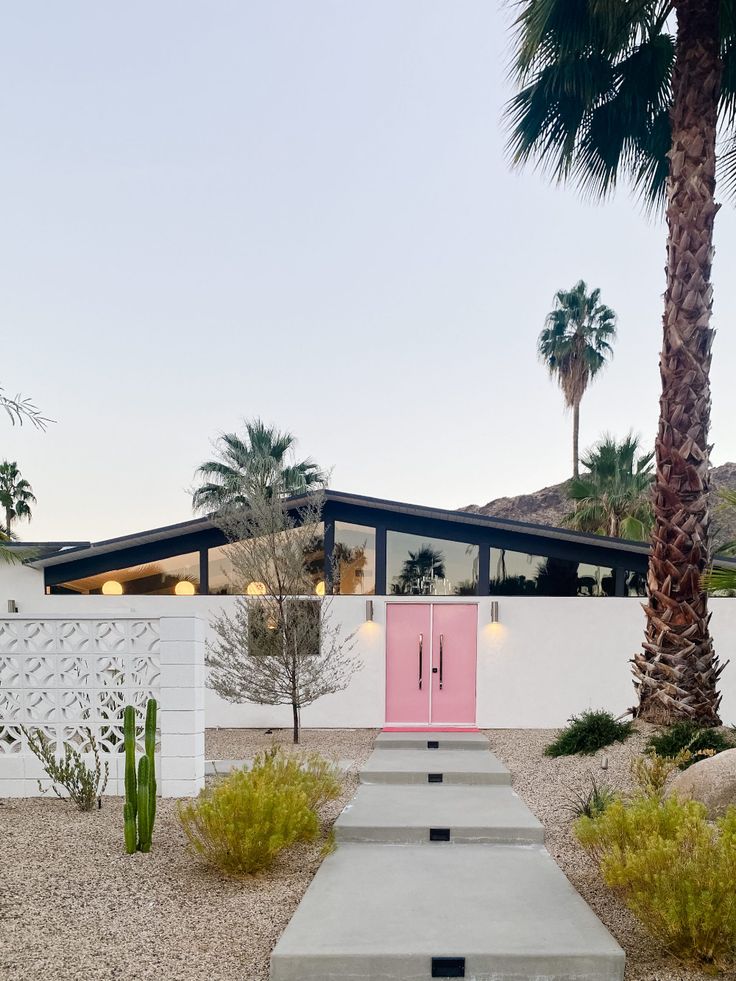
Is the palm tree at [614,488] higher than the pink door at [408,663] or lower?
higher

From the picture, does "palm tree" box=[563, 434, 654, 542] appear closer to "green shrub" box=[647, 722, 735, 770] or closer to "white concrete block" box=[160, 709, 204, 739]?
"green shrub" box=[647, 722, 735, 770]

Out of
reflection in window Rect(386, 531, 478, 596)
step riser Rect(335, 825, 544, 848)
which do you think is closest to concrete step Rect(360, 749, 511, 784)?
step riser Rect(335, 825, 544, 848)

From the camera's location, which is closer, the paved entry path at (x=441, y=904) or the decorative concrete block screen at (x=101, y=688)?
the paved entry path at (x=441, y=904)

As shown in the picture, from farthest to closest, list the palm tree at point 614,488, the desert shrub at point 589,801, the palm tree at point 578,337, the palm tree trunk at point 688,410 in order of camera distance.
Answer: the palm tree at point 578,337 → the palm tree at point 614,488 → the palm tree trunk at point 688,410 → the desert shrub at point 589,801

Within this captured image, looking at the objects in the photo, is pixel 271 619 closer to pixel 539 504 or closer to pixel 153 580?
pixel 153 580

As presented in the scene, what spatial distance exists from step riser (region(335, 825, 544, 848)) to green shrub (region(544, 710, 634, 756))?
365 cm

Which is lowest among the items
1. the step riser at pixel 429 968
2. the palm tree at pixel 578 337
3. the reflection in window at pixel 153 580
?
the step riser at pixel 429 968

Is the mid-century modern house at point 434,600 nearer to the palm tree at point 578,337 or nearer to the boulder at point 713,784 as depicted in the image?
the boulder at point 713,784

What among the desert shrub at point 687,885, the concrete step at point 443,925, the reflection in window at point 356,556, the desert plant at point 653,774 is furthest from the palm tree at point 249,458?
the desert shrub at point 687,885

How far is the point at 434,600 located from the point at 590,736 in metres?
4.25

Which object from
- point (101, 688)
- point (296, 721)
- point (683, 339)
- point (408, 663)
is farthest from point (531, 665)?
point (101, 688)

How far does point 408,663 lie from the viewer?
13.6 meters

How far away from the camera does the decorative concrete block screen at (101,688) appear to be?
7.74m

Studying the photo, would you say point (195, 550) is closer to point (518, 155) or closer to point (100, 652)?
point (100, 652)
